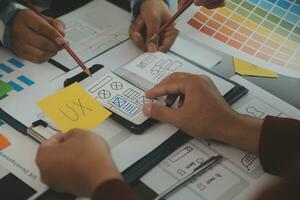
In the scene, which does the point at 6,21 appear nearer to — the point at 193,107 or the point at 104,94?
the point at 104,94

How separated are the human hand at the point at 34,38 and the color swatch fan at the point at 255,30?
286mm

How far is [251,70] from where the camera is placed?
1017 mm

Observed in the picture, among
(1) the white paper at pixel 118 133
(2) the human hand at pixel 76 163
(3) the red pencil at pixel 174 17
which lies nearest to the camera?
(2) the human hand at pixel 76 163

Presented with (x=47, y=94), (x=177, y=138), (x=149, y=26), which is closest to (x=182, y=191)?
(x=177, y=138)

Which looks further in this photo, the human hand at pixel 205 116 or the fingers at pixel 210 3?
the fingers at pixel 210 3

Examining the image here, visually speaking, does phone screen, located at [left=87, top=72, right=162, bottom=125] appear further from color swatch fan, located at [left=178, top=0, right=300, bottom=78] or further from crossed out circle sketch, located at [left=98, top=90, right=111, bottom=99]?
color swatch fan, located at [left=178, top=0, right=300, bottom=78]

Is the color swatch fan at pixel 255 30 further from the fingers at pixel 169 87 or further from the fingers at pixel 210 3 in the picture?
the fingers at pixel 169 87

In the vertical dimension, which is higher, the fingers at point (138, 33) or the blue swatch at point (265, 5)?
the blue swatch at point (265, 5)

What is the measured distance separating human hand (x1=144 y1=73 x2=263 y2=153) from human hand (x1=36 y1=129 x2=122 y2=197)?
173 mm

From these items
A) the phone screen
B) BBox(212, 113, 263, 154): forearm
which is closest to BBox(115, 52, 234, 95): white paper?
the phone screen

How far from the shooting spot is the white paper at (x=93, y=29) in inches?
40.2

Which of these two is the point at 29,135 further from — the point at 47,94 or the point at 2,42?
the point at 2,42

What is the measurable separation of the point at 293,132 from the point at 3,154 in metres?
0.50

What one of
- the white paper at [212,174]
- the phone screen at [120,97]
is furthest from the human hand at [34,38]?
the white paper at [212,174]
